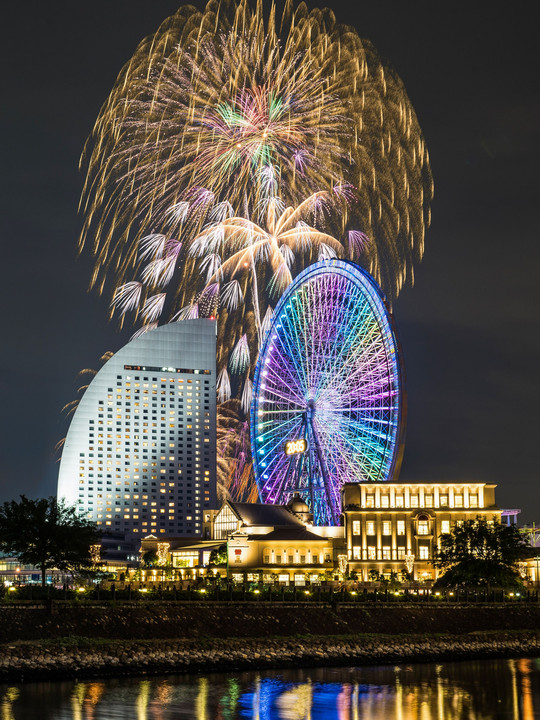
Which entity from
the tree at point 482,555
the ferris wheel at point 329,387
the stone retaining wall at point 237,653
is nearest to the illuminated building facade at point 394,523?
the ferris wheel at point 329,387

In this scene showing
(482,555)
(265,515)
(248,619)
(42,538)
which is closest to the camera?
(248,619)

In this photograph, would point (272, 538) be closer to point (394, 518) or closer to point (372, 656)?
point (394, 518)

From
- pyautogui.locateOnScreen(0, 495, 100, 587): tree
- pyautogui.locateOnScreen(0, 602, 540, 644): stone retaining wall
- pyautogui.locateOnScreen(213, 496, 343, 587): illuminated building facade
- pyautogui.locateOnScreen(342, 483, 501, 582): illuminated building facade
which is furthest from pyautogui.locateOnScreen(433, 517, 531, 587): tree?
pyautogui.locateOnScreen(0, 495, 100, 587): tree

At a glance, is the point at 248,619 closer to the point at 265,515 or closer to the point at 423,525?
the point at 423,525

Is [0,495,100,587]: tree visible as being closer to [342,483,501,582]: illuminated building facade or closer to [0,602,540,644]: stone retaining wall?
[0,602,540,644]: stone retaining wall

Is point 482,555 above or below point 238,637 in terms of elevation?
above

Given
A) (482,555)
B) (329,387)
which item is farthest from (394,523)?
(482,555)

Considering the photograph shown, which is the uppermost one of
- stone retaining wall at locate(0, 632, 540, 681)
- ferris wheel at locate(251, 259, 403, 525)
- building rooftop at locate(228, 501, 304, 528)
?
ferris wheel at locate(251, 259, 403, 525)
